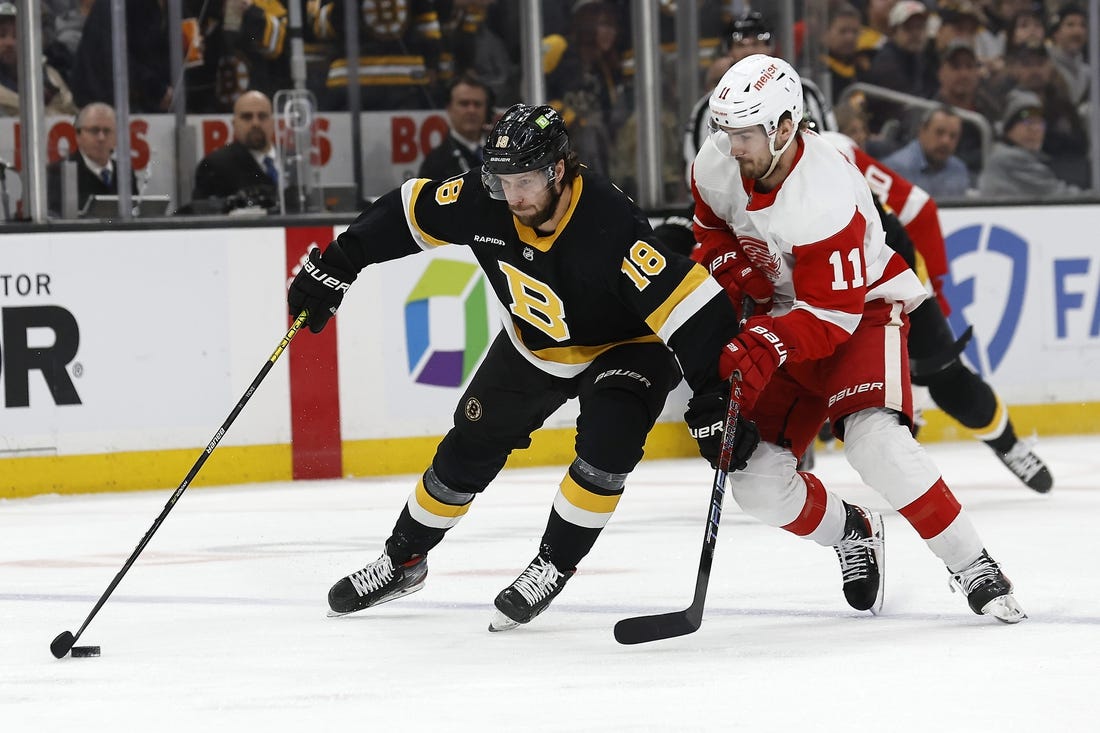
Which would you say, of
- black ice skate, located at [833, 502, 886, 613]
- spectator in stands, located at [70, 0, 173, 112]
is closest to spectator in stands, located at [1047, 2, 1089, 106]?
spectator in stands, located at [70, 0, 173, 112]

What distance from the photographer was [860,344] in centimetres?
334

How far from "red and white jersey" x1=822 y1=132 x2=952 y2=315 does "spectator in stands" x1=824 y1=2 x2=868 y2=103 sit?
1850 mm

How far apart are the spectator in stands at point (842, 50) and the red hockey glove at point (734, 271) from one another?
3.68 metres

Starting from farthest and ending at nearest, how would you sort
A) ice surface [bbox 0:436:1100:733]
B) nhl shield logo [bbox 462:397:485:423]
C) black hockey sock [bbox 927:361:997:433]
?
black hockey sock [bbox 927:361:997:433], nhl shield logo [bbox 462:397:485:423], ice surface [bbox 0:436:1100:733]

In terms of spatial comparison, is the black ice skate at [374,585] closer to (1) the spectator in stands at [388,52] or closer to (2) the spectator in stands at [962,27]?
(1) the spectator in stands at [388,52]

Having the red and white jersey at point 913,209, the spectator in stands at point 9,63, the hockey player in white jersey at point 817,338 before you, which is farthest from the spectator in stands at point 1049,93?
the hockey player in white jersey at point 817,338

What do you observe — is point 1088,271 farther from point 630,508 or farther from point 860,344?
point 860,344

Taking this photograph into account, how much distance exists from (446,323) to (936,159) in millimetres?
2292

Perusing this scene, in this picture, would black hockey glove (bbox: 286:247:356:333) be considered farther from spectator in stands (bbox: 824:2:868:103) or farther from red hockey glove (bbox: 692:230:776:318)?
spectator in stands (bbox: 824:2:868:103)

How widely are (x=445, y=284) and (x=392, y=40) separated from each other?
3.22ft

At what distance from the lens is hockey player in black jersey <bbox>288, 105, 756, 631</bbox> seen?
3131 mm

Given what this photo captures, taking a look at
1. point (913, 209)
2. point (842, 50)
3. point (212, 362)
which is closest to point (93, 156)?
point (212, 362)

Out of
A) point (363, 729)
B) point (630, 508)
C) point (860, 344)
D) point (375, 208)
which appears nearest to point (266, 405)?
point (630, 508)

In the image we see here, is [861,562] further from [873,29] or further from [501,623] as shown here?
[873,29]
